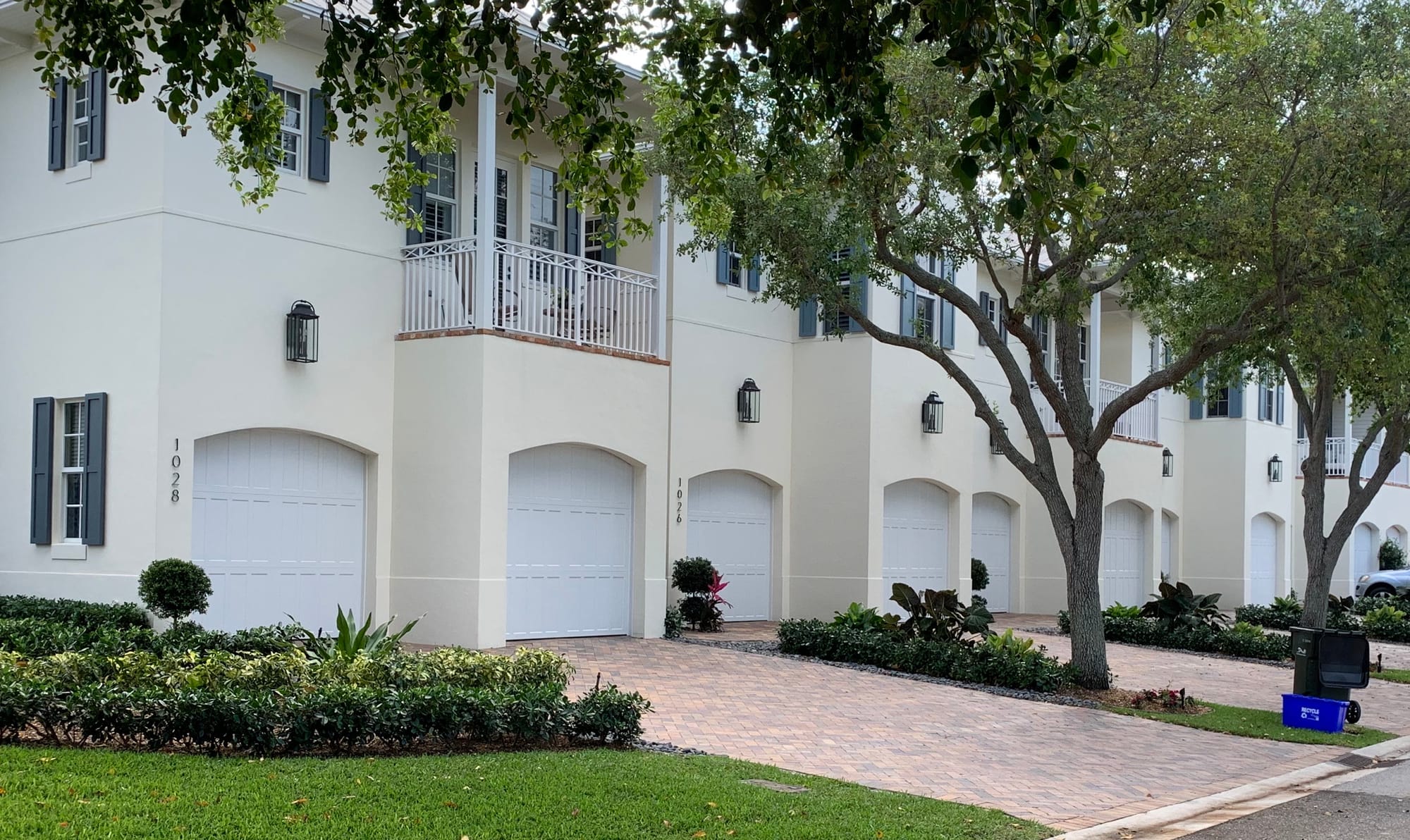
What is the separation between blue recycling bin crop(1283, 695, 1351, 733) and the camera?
43.8 feet

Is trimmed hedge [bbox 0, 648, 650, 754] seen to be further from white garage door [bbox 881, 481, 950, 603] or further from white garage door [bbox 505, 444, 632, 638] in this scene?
white garage door [bbox 881, 481, 950, 603]

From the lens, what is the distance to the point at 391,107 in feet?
55.8

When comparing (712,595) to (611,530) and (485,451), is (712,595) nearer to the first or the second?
(611,530)

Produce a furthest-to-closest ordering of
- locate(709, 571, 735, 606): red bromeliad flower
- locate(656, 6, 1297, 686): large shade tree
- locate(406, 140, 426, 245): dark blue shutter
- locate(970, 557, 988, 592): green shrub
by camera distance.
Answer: locate(970, 557, 988, 592): green shrub, locate(709, 571, 735, 606): red bromeliad flower, locate(406, 140, 426, 245): dark blue shutter, locate(656, 6, 1297, 686): large shade tree

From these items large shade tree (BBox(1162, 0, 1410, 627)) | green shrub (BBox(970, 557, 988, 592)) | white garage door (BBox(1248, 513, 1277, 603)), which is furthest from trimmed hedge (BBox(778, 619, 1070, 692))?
white garage door (BBox(1248, 513, 1277, 603))

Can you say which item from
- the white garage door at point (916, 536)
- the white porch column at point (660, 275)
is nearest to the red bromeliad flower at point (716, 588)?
the white porch column at point (660, 275)

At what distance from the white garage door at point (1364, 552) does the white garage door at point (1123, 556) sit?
1020 cm

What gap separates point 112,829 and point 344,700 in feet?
8.40

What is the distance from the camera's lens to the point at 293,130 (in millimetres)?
16391

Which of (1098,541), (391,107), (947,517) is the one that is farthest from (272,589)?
(947,517)

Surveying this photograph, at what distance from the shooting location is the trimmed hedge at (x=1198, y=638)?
20.7 meters

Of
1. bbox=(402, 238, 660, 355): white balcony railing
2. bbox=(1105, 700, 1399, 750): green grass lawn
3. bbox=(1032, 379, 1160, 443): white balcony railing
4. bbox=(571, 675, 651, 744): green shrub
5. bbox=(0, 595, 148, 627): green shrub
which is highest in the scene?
bbox=(402, 238, 660, 355): white balcony railing

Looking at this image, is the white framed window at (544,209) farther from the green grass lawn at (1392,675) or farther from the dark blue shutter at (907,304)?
the green grass lawn at (1392,675)

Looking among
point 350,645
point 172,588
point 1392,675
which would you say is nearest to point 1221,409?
point 1392,675
